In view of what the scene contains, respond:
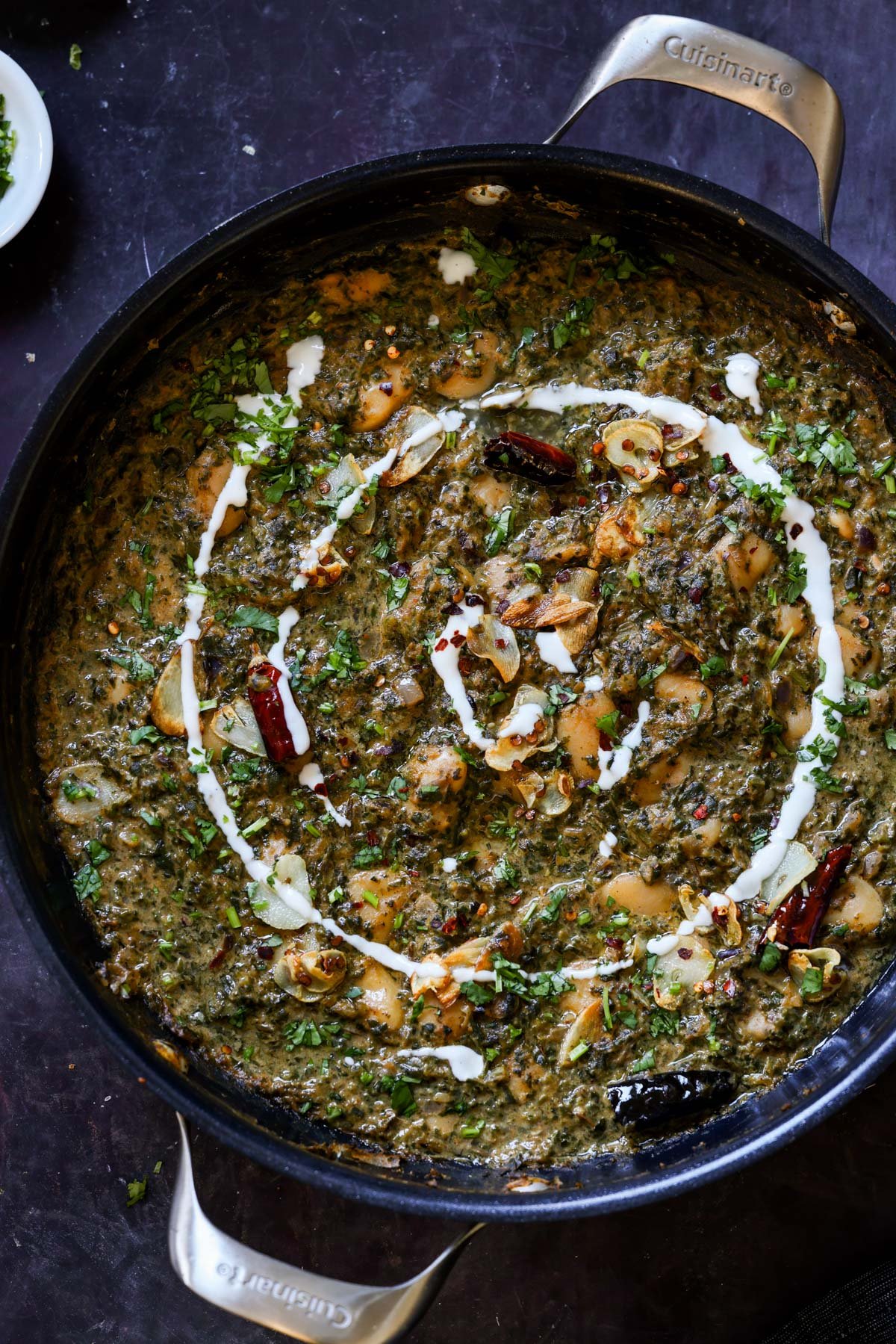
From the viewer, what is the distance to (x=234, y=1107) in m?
2.48

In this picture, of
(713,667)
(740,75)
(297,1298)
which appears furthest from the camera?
(713,667)

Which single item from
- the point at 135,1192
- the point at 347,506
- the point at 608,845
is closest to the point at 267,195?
the point at 347,506

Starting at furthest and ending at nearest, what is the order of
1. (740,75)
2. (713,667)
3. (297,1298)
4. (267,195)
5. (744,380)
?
1. (267,195)
2. (744,380)
3. (713,667)
4. (740,75)
5. (297,1298)

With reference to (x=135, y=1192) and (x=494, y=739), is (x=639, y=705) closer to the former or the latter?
(x=494, y=739)

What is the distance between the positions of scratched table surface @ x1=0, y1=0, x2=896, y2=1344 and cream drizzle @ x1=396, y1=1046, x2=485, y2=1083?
0.43 meters

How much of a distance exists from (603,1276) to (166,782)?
1.53m

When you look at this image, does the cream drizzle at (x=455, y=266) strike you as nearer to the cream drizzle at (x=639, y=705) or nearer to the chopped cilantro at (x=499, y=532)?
the cream drizzle at (x=639, y=705)

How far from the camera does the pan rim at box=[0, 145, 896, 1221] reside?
2.27 meters

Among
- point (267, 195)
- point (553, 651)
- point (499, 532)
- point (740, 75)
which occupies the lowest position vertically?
point (553, 651)

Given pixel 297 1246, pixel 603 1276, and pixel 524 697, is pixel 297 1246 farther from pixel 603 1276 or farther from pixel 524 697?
pixel 524 697

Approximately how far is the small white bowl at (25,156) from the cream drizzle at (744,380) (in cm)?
166

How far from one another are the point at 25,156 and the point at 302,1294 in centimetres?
256

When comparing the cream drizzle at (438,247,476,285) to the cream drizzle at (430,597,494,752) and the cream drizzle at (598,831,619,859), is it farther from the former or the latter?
the cream drizzle at (598,831,619,859)

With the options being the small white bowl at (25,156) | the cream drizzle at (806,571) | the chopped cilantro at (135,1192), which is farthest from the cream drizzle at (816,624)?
the small white bowl at (25,156)
